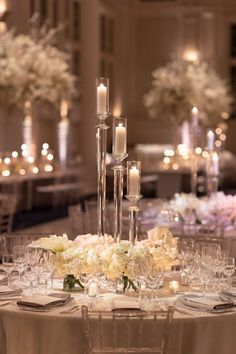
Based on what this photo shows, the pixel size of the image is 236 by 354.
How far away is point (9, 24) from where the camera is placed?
14445mm

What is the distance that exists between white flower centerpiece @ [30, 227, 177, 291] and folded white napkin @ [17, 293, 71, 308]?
9.1 inches

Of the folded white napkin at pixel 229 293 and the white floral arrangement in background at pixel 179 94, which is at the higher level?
the white floral arrangement in background at pixel 179 94

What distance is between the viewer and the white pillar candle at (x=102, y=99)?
491cm

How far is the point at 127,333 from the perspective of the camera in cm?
404

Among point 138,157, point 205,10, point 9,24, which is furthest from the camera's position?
point 205,10

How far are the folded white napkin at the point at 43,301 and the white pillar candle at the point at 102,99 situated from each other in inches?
42.5

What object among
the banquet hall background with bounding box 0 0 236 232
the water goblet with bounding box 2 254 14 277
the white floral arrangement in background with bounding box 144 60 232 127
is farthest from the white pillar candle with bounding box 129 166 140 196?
the white floral arrangement in background with bounding box 144 60 232 127

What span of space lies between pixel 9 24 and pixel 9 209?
589 cm

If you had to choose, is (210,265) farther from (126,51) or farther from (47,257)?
(126,51)

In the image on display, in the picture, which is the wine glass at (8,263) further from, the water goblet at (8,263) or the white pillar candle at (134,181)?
the white pillar candle at (134,181)

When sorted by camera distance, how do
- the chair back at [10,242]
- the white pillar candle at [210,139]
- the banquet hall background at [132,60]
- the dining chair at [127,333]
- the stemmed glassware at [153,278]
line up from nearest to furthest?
the dining chair at [127,333] → the stemmed glassware at [153,278] → the chair back at [10,242] → the white pillar candle at [210,139] → the banquet hall background at [132,60]

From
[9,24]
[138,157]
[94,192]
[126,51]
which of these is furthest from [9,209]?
[126,51]

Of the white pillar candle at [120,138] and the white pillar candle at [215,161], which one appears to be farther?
the white pillar candle at [215,161]

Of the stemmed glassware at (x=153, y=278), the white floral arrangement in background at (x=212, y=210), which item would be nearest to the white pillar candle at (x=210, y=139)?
the white floral arrangement in background at (x=212, y=210)
